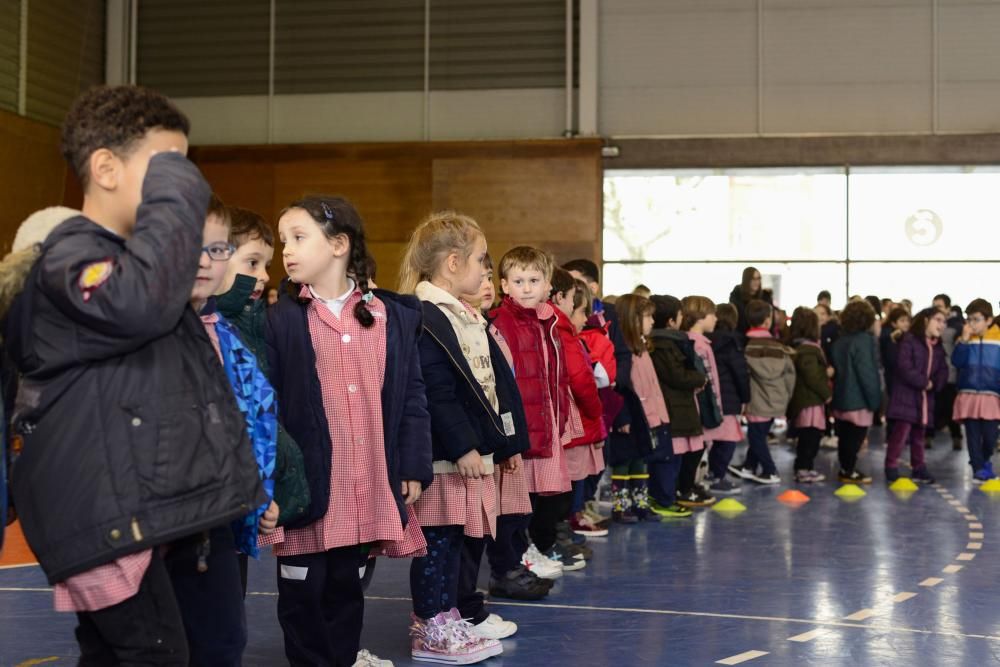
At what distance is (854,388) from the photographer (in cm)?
1110

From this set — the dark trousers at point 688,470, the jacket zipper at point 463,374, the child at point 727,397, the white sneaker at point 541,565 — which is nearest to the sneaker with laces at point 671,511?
the dark trousers at point 688,470

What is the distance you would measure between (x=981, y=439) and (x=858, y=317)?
1.60m

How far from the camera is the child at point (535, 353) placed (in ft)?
18.8

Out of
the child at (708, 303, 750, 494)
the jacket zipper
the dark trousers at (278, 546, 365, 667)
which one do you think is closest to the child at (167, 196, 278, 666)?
the dark trousers at (278, 546, 365, 667)

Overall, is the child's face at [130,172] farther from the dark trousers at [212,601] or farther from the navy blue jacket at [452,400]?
the navy blue jacket at [452,400]

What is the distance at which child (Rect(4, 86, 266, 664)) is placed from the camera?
2.22 meters

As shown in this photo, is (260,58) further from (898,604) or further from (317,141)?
(898,604)

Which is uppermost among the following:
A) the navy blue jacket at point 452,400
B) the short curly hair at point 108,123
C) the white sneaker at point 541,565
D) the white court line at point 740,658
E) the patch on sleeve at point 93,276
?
the short curly hair at point 108,123

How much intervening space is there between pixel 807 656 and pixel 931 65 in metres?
14.1

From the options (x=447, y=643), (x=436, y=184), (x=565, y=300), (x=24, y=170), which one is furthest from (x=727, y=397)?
(x=24, y=170)

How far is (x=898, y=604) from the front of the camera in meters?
5.69

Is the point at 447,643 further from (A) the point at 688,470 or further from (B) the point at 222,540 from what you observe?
(A) the point at 688,470

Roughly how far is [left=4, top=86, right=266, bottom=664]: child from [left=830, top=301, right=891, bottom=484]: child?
9.38m

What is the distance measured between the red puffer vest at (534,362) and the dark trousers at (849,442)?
579 cm
